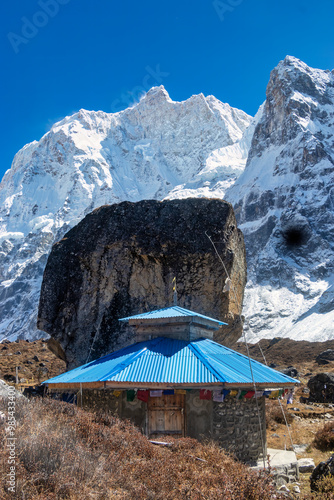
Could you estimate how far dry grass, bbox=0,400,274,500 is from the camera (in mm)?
5723

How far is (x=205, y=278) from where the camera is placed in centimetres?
2209

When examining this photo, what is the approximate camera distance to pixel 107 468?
6.46 m

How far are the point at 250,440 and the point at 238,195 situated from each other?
143 metres

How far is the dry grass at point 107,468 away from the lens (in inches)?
225

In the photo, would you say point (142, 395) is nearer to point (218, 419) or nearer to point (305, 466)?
point (218, 419)

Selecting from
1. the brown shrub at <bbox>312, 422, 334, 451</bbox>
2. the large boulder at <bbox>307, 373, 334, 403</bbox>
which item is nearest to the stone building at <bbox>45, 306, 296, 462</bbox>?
the brown shrub at <bbox>312, 422, 334, 451</bbox>

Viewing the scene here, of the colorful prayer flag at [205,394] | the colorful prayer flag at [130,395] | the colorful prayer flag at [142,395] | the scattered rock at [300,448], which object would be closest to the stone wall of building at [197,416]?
the colorful prayer flag at [205,394]

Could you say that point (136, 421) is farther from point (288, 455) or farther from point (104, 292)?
point (104, 292)

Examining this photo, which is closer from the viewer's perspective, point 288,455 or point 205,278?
point 288,455

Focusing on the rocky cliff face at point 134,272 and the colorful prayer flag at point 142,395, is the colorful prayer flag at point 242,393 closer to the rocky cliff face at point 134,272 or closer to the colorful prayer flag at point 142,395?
the colorful prayer flag at point 142,395

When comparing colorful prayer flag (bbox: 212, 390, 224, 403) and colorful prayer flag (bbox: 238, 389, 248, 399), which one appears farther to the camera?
colorful prayer flag (bbox: 238, 389, 248, 399)

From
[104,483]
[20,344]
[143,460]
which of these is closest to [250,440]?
[143,460]

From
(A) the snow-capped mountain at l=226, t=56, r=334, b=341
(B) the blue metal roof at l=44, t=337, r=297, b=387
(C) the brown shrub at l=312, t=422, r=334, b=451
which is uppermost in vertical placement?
(A) the snow-capped mountain at l=226, t=56, r=334, b=341

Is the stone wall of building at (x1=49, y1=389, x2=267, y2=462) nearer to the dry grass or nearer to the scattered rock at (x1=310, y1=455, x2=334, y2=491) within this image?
the scattered rock at (x1=310, y1=455, x2=334, y2=491)
